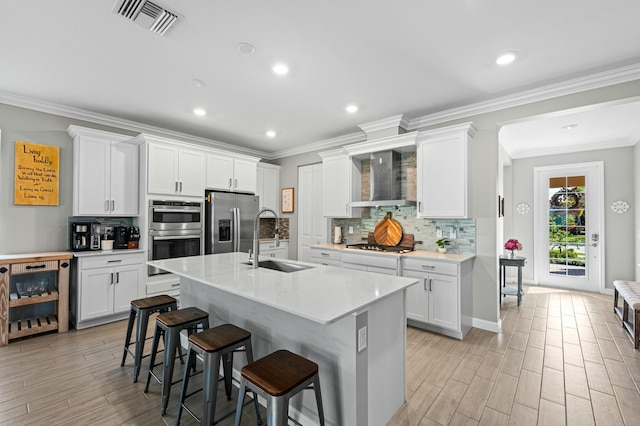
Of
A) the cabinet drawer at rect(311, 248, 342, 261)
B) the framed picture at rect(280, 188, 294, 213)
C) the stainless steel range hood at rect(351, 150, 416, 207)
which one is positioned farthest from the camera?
the framed picture at rect(280, 188, 294, 213)

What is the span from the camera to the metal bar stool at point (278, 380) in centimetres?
137

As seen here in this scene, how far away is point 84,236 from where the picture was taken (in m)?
3.75

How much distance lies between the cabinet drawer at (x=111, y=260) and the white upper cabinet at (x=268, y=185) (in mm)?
2324

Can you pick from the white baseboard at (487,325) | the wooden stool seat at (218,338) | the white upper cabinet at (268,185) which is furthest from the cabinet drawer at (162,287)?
the white baseboard at (487,325)

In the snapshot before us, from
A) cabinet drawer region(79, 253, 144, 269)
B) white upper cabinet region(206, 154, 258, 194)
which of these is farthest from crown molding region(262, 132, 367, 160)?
cabinet drawer region(79, 253, 144, 269)

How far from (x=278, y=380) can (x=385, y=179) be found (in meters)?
3.17

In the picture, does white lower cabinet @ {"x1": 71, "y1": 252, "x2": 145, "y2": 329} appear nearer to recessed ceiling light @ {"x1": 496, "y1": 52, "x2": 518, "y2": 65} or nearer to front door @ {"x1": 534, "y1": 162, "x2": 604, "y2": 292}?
recessed ceiling light @ {"x1": 496, "y1": 52, "x2": 518, "y2": 65}

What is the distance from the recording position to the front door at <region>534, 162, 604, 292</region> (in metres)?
5.27

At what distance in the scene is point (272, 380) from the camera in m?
1.44

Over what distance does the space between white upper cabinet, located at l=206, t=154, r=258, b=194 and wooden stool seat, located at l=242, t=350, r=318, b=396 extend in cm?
350

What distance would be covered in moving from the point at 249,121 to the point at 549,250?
19.3 feet

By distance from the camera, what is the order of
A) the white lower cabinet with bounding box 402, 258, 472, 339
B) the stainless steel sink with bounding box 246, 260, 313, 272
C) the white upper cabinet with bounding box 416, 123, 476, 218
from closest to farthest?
the stainless steel sink with bounding box 246, 260, 313, 272
the white lower cabinet with bounding box 402, 258, 472, 339
the white upper cabinet with bounding box 416, 123, 476, 218

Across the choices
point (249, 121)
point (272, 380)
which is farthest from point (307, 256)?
point (272, 380)

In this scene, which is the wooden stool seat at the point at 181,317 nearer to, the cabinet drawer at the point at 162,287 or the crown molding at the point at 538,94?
the cabinet drawer at the point at 162,287
